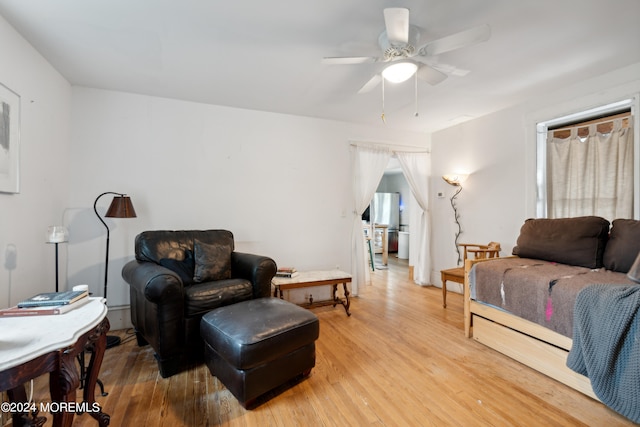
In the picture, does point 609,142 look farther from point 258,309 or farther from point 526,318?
point 258,309

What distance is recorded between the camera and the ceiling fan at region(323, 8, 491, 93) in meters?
1.55

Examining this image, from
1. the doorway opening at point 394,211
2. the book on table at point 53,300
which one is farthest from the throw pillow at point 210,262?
the doorway opening at point 394,211

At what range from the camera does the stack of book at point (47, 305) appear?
49.5 inches

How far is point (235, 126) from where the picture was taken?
133 inches

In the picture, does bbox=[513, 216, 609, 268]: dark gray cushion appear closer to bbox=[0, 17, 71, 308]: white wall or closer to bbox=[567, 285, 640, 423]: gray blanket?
bbox=[567, 285, 640, 423]: gray blanket

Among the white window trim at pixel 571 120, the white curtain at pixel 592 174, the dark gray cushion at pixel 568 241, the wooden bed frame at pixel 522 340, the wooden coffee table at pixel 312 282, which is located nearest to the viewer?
the wooden bed frame at pixel 522 340

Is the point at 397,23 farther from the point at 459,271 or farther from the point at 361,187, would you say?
the point at 459,271

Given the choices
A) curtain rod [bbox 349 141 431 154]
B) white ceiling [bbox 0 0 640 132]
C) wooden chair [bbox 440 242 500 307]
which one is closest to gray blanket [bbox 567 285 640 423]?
wooden chair [bbox 440 242 500 307]

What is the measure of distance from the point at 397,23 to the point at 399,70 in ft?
1.37

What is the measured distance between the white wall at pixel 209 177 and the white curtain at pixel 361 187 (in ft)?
0.33

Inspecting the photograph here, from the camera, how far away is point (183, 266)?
8.45 feet

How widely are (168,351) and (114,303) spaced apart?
4.46 feet

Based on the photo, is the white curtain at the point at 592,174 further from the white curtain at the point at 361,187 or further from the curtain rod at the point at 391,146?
the white curtain at the point at 361,187

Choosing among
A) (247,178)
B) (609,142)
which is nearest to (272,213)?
(247,178)
